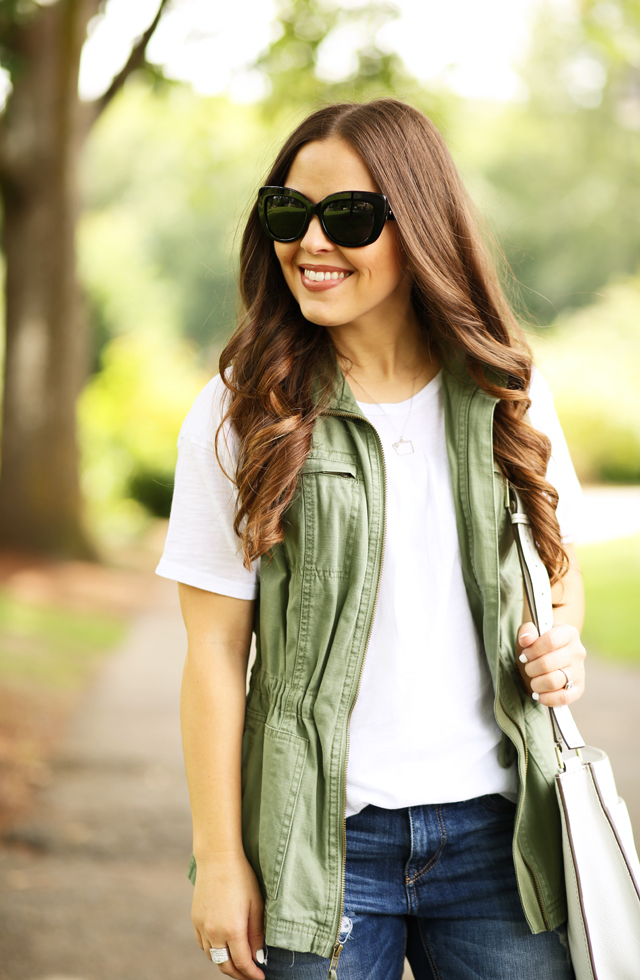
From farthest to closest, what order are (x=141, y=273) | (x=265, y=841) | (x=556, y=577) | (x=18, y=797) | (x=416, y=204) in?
(x=141, y=273)
(x=18, y=797)
(x=556, y=577)
(x=416, y=204)
(x=265, y=841)

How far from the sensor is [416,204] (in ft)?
5.90

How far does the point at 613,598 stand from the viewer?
953 cm

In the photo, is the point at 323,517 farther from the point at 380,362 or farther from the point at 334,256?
the point at 334,256

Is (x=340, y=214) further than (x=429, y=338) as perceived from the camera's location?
No

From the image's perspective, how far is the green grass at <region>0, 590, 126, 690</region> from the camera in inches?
274

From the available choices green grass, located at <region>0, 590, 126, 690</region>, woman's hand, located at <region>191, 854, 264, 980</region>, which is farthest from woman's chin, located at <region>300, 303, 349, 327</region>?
green grass, located at <region>0, 590, 126, 690</region>

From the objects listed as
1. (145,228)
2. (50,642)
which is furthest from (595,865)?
(145,228)

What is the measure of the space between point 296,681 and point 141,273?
25.4m

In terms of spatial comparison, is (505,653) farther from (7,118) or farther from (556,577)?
(7,118)

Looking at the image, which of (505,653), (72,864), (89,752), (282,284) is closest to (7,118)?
(89,752)

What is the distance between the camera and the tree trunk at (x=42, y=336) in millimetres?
10141

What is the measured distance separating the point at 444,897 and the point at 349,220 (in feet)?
4.33

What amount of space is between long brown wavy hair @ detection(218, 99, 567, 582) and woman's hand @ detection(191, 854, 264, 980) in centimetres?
59

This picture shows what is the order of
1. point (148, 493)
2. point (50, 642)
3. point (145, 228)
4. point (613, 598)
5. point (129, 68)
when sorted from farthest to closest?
point (145, 228) < point (148, 493) < point (129, 68) < point (613, 598) < point (50, 642)
